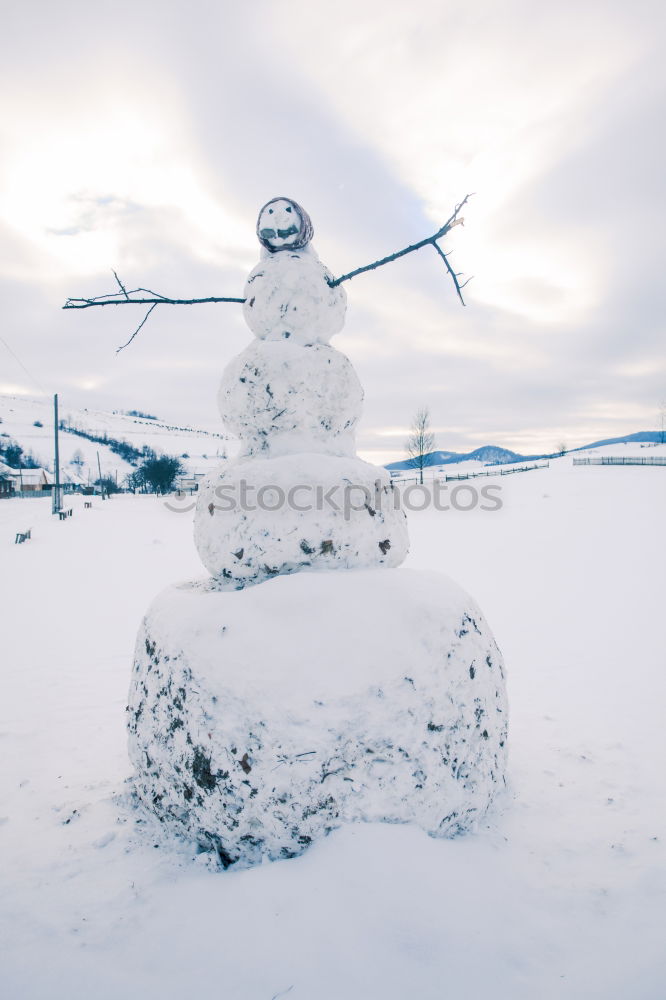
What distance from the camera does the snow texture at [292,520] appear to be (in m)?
2.87

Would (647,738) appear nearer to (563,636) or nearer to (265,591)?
(563,636)

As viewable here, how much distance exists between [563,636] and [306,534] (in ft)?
21.3

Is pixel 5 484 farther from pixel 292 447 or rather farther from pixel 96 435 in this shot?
pixel 96 435

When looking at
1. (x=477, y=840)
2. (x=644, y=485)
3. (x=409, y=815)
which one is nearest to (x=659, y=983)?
(x=477, y=840)

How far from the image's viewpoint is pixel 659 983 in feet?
6.42

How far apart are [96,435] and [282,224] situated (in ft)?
422

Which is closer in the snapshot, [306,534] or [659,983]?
[659,983]

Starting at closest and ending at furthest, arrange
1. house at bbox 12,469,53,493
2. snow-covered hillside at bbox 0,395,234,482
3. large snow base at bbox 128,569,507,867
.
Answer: large snow base at bbox 128,569,507,867 → house at bbox 12,469,53,493 → snow-covered hillside at bbox 0,395,234,482

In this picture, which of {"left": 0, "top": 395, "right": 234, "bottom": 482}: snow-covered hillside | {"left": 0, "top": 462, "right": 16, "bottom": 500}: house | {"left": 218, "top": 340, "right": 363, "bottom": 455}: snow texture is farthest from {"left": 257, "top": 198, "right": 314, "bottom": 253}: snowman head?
{"left": 0, "top": 395, "right": 234, "bottom": 482}: snow-covered hillside

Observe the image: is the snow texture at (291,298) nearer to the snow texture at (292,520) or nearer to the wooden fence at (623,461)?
the snow texture at (292,520)

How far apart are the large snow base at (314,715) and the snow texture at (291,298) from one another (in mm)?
1722

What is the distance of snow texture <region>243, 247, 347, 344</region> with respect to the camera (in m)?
3.30

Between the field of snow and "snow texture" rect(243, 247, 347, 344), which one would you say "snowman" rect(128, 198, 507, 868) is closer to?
"snow texture" rect(243, 247, 347, 344)

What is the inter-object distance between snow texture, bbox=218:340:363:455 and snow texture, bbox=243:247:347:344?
139 mm
